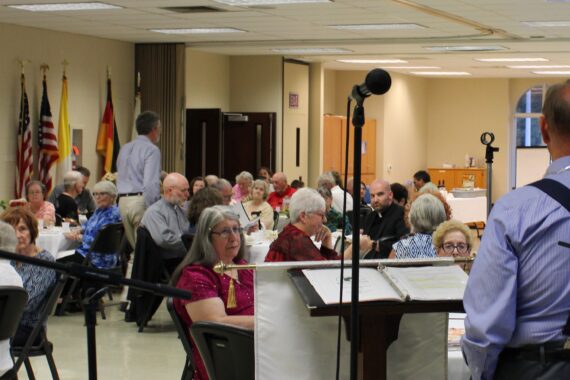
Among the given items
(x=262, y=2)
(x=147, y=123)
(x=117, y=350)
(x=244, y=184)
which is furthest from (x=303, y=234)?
(x=244, y=184)

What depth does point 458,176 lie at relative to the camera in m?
24.7

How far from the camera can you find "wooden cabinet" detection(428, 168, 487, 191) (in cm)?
2441

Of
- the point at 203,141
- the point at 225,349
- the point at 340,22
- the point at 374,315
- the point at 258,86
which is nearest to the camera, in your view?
the point at 374,315

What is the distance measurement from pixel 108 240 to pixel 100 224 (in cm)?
38

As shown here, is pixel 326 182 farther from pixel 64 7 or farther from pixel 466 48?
pixel 466 48

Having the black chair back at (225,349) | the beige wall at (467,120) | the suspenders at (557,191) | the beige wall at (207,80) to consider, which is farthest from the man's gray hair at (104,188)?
the beige wall at (467,120)

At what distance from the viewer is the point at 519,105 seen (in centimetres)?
2550

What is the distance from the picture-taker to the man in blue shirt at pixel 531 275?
2.48 metres

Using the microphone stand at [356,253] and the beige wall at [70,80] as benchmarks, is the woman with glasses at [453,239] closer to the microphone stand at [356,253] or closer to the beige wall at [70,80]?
the microphone stand at [356,253]

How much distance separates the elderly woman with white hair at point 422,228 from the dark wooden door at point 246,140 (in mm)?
10762

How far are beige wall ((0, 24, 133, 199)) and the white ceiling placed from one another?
0.22m

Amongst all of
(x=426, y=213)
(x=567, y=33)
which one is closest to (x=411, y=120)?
(x=567, y=33)

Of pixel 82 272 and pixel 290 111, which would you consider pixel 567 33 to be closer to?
pixel 290 111

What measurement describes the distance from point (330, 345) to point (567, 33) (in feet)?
35.7
